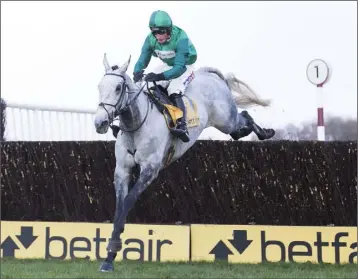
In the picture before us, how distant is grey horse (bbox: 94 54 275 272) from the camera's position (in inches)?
183

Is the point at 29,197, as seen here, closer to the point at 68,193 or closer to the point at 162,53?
the point at 68,193

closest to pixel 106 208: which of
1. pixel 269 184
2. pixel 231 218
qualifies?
pixel 231 218

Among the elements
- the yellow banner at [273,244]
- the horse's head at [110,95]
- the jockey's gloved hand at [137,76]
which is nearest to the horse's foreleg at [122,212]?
the horse's head at [110,95]

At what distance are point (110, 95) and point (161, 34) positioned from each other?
94 centimetres

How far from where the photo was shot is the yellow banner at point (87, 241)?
6.86m

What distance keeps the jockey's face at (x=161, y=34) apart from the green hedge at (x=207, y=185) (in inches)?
96.5

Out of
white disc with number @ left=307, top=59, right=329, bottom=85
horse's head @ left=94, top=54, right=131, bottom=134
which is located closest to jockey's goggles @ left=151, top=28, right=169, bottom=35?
horse's head @ left=94, top=54, right=131, bottom=134

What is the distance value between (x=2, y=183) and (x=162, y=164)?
353 centimetres

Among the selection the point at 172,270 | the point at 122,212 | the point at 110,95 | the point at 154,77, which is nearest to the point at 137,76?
the point at 154,77

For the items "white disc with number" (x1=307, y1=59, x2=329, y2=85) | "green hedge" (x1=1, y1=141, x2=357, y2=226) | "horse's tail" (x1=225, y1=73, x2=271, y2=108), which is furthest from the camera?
"white disc with number" (x1=307, y1=59, x2=329, y2=85)

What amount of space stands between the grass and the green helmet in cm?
236

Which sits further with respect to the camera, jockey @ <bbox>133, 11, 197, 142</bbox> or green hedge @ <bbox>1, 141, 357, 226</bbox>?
green hedge @ <bbox>1, 141, 357, 226</bbox>

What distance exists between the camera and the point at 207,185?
7.55 metres

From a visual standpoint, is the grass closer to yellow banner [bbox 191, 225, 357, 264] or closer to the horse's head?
yellow banner [bbox 191, 225, 357, 264]
